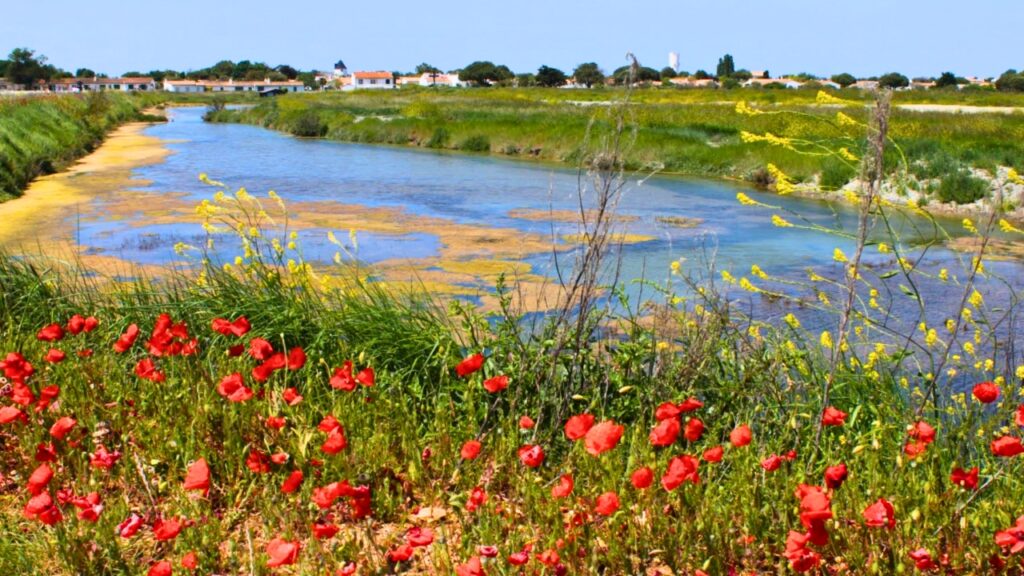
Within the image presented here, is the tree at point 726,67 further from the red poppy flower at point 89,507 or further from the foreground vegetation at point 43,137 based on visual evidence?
the red poppy flower at point 89,507

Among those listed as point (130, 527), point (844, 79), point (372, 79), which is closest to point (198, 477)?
point (130, 527)

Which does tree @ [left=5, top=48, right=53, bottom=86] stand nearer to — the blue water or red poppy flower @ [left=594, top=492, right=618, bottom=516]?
the blue water

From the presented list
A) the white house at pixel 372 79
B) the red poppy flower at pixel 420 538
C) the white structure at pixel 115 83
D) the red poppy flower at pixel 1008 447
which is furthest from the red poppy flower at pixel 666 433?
the white structure at pixel 115 83

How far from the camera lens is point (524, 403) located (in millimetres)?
3502

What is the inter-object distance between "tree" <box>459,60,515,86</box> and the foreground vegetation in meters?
65.5

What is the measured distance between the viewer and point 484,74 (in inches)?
3903

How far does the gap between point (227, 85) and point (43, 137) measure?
100 meters

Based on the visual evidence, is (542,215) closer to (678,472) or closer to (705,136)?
(705,136)

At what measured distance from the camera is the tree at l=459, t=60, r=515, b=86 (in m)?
98.9

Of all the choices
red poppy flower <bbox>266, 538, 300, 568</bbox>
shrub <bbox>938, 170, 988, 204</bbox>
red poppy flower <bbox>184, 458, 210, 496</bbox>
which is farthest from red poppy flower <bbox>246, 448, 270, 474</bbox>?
shrub <bbox>938, 170, 988, 204</bbox>

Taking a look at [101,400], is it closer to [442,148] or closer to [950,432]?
[950,432]

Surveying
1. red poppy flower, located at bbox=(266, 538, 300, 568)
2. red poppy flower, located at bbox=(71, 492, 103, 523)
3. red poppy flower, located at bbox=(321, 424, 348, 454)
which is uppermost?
red poppy flower, located at bbox=(321, 424, 348, 454)

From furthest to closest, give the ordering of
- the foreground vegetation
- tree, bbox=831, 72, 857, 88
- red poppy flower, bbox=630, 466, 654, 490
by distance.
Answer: tree, bbox=831, 72, 857, 88, the foreground vegetation, red poppy flower, bbox=630, 466, 654, 490

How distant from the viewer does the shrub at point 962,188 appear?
15820 mm
